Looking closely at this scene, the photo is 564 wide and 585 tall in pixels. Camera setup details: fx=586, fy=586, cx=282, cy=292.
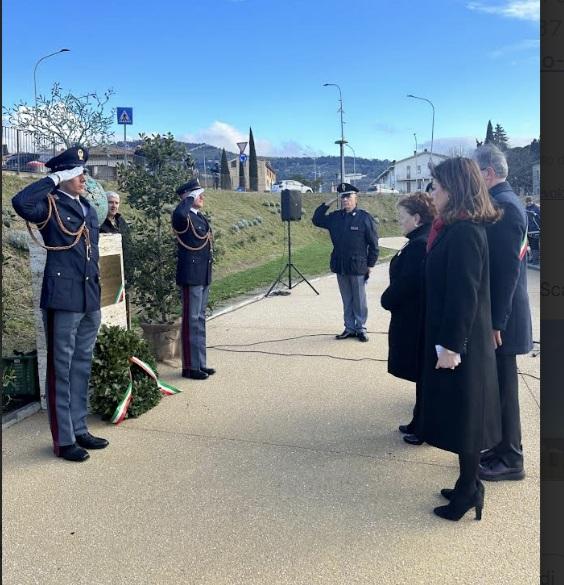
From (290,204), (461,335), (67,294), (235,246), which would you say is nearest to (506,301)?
(461,335)

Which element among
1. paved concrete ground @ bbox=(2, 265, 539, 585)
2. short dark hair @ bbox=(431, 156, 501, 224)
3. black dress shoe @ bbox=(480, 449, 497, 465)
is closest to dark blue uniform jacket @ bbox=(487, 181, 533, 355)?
short dark hair @ bbox=(431, 156, 501, 224)

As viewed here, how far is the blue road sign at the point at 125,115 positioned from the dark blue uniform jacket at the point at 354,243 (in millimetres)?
8476

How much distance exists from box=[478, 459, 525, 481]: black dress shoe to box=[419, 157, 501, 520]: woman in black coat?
0.46 meters

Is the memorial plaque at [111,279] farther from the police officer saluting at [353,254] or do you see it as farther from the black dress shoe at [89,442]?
the police officer saluting at [353,254]

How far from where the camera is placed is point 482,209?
3.05m

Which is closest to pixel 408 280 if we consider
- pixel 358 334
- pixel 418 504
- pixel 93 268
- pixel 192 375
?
pixel 418 504

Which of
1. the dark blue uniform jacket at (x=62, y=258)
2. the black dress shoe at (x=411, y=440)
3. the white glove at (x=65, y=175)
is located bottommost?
the black dress shoe at (x=411, y=440)

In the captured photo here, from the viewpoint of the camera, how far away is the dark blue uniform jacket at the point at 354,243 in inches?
298

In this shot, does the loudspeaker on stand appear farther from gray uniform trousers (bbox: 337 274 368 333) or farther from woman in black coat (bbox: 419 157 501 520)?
woman in black coat (bbox: 419 157 501 520)

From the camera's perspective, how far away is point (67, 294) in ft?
12.8

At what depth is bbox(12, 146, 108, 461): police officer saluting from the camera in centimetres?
388

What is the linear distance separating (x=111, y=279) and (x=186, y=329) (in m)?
0.94

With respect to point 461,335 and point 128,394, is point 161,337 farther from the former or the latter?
point 461,335

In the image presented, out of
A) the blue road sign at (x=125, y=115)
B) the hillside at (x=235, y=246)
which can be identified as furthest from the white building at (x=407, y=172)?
the blue road sign at (x=125, y=115)
